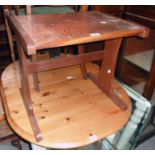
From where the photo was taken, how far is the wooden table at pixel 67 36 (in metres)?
0.76

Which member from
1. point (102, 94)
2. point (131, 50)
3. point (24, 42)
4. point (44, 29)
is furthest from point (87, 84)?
point (24, 42)

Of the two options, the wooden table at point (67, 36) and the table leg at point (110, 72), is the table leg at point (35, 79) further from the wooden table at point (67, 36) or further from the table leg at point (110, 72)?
the table leg at point (110, 72)

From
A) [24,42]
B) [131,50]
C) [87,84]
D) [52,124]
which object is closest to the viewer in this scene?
[24,42]

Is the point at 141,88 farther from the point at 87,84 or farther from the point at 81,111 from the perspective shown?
the point at 81,111

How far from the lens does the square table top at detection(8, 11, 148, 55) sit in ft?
2.43

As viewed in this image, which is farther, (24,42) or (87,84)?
(87,84)

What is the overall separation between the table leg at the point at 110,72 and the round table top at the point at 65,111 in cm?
3

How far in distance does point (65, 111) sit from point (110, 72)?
0.37 m

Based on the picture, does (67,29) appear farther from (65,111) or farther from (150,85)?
(150,85)

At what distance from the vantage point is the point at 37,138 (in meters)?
0.93

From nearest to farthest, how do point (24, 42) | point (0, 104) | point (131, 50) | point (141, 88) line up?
point (24, 42) < point (0, 104) < point (141, 88) < point (131, 50)

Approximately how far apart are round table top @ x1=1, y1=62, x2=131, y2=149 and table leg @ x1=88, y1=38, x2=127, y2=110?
1.3 inches

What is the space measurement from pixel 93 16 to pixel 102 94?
494 mm

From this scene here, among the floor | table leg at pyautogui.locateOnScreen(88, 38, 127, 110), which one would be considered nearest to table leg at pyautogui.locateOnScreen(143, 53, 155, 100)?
the floor
